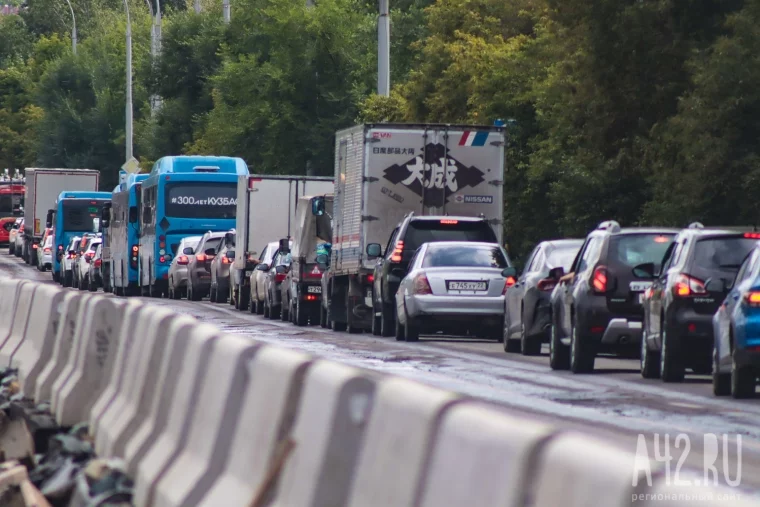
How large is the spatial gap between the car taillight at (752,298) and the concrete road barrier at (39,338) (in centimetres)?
548

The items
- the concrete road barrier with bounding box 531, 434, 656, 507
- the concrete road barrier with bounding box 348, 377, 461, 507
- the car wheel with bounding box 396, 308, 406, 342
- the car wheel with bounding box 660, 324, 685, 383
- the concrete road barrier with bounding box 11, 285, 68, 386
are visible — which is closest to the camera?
the concrete road barrier with bounding box 531, 434, 656, 507

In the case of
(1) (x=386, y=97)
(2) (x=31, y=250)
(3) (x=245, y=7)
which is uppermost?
(3) (x=245, y=7)

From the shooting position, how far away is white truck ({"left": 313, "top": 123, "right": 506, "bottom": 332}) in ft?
92.9

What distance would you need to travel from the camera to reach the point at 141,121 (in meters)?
103

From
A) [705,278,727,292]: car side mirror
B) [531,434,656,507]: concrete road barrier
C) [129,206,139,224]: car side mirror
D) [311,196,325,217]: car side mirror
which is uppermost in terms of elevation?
[311,196,325,217]: car side mirror

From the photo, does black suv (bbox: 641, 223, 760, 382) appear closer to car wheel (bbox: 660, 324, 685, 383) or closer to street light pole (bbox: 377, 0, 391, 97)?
car wheel (bbox: 660, 324, 685, 383)

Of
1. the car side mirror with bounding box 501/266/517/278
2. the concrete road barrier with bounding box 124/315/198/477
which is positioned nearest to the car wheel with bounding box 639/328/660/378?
the car side mirror with bounding box 501/266/517/278

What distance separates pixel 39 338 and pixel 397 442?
837 centimetres

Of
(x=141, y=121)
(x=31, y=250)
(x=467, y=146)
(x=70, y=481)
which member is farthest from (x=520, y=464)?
(x=141, y=121)

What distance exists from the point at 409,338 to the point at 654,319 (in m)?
8.39

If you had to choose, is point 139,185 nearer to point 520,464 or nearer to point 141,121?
point 520,464

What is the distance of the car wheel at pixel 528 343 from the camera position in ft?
71.1

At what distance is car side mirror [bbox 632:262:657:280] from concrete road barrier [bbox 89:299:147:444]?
8.90m

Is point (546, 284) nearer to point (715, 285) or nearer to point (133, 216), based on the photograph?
point (715, 285)
